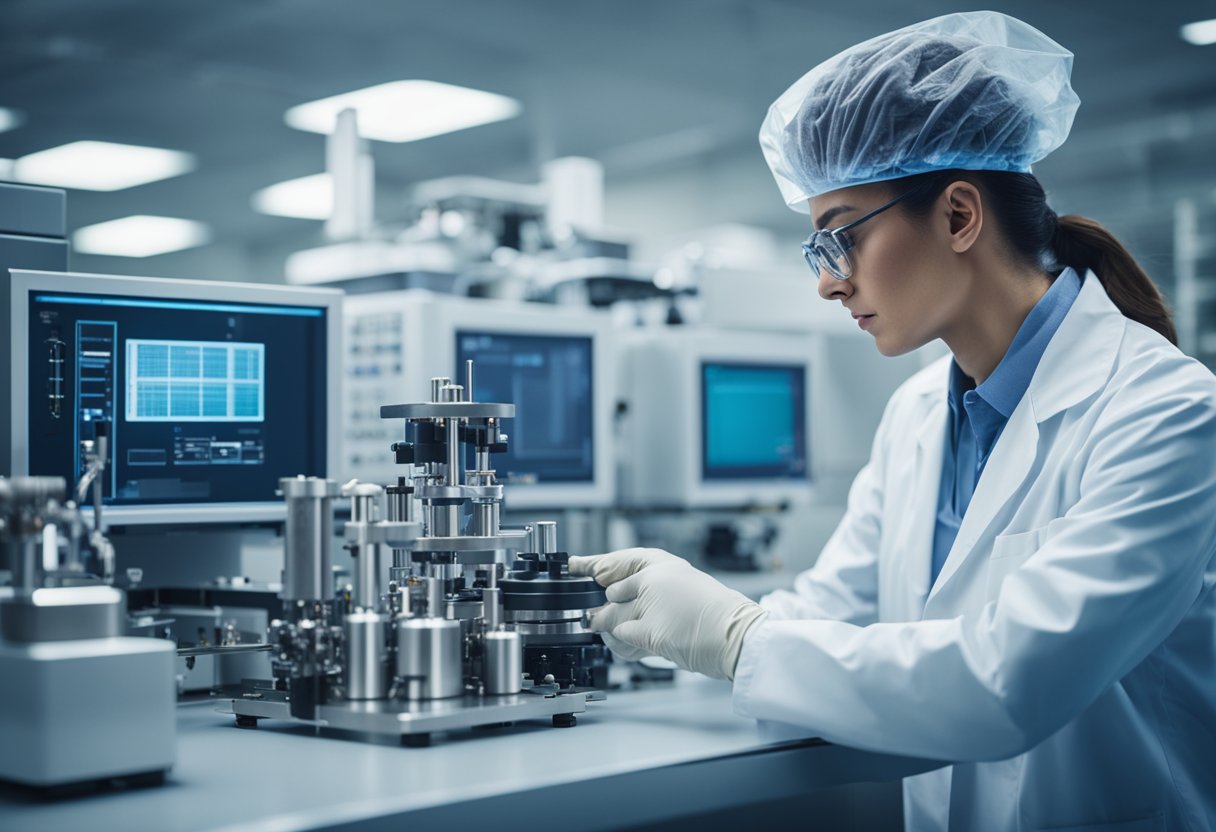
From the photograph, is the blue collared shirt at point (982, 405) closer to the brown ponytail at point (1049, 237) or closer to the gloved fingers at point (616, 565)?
the brown ponytail at point (1049, 237)

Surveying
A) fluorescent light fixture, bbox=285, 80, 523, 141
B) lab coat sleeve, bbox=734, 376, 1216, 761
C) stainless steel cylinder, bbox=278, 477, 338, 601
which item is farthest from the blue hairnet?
fluorescent light fixture, bbox=285, 80, 523, 141

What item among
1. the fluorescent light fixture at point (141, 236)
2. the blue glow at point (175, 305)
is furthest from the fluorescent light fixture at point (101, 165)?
the blue glow at point (175, 305)

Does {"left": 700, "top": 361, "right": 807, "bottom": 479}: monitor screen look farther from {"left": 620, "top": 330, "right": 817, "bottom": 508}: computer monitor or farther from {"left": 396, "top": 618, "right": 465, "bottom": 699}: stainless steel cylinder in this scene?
{"left": 396, "top": 618, "right": 465, "bottom": 699}: stainless steel cylinder

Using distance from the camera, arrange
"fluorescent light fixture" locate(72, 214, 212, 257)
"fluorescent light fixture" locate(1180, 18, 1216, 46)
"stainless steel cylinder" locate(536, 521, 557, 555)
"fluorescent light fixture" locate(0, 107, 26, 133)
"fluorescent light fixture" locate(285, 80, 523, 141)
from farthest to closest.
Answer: "fluorescent light fixture" locate(72, 214, 212, 257) → "fluorescent light fixture" locate(0, 107, 26, 133) → "fluorescent light fixture" locate(285, 80, 523, 141) → "fluorescent light fixture" locate(1180, 18, 1216, 46) → "stainless steel cylinder" locate(536, 521, 557, 555)

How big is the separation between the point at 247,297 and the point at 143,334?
0.43 feet

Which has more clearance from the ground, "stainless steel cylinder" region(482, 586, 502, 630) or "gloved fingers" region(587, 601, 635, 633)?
"stainless steel cylinder" region(482, 586, 502, 630)

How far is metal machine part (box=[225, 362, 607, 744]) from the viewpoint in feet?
3.25

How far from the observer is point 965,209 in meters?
1.30

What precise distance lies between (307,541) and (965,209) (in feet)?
2.61

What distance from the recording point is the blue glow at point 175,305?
129 centimetres

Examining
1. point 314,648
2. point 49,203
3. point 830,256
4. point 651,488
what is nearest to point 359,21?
point 651,488

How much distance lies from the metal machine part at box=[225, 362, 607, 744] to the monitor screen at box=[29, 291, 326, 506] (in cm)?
33

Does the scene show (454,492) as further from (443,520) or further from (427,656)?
(427,656)

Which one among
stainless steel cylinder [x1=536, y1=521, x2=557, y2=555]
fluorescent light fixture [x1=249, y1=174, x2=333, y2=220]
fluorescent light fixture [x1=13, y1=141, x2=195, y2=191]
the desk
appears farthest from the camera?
fluorescent light fixture [x1=249, y1=174, x2=333, y2=220]
